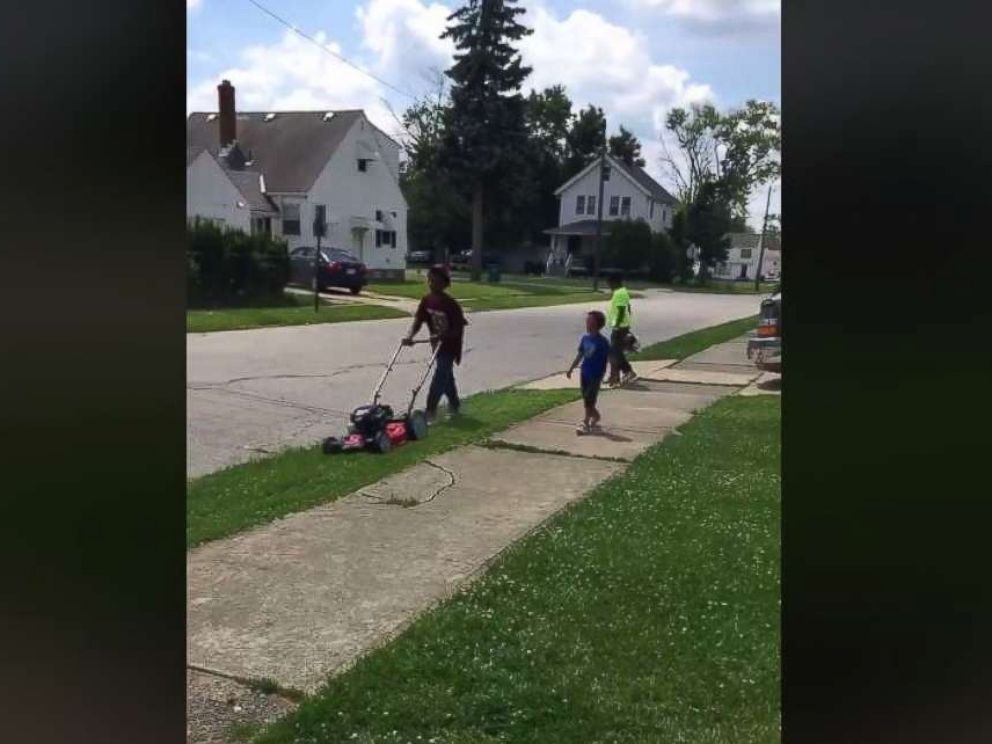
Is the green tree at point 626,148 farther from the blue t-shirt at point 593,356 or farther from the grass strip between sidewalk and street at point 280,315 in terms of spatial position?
the blue t-shirt at point 593,356

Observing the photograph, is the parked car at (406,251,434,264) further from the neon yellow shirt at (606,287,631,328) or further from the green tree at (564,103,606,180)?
the neon yellow shirt at (606,287,631,328)

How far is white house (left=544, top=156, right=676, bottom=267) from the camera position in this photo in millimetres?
26625

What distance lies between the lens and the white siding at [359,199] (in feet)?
108

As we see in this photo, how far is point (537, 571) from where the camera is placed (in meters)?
4.75

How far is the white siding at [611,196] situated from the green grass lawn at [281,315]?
22.5ft

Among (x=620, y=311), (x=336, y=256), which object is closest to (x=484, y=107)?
(x=620, y=311)

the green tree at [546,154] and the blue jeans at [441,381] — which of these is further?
the green tree at [546,154]

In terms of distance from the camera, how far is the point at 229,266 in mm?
21062

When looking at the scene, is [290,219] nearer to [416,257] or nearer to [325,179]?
[325,179]

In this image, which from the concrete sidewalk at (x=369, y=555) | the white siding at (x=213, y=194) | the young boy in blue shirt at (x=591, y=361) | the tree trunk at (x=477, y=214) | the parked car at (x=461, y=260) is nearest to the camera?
the concrete sidewalk at (x=369, y=555)

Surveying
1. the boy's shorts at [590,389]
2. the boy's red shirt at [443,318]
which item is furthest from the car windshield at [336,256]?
the boy's shorts at [590,389]
